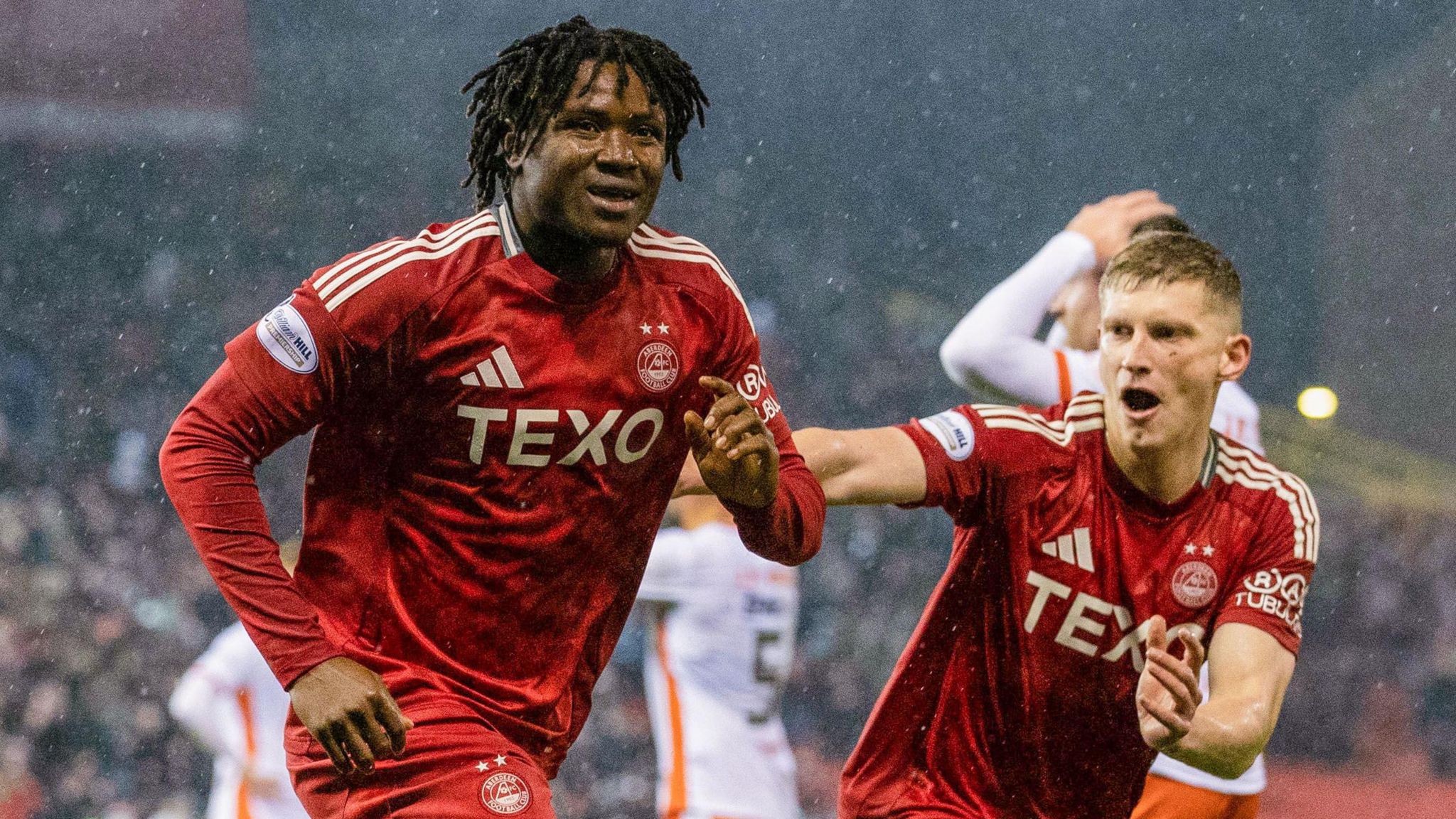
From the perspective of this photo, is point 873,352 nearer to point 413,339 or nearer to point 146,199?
point 146,199

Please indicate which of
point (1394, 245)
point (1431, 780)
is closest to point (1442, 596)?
point (1431, 780)

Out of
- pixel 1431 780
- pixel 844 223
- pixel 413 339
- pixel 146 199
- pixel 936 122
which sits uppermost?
pixel 936 122

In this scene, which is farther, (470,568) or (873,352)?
(873,352)

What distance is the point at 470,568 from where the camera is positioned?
2.45 meters

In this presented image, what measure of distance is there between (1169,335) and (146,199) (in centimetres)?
1185

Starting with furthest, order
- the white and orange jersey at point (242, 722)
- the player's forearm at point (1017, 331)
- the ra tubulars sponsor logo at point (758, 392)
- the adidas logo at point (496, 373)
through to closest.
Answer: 1. the white and orange jersey at point (242, 722)
2. the player's forearm at point (1017, 331)
3. the ra tubulars sponsor logo at point (758, 392)
4. the adidas logo at point (496, 373)

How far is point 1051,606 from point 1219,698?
0.32 meters

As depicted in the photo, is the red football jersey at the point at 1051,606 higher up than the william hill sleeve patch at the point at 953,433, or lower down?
lower down

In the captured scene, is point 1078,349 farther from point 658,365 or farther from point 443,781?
point 443,781

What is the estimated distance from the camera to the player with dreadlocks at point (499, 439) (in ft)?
7.49

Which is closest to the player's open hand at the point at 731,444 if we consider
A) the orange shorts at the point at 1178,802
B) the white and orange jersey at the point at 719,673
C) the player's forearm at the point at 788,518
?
the player's forearm at the point at 788,518

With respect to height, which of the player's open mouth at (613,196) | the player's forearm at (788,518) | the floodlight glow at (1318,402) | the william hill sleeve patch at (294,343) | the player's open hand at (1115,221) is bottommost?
the player's forearm at (788,518)

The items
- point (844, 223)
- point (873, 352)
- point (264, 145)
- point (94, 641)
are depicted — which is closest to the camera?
point (94, 641)

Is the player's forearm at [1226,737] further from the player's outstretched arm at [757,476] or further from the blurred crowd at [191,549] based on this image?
the blurred crowd at [191,549]
